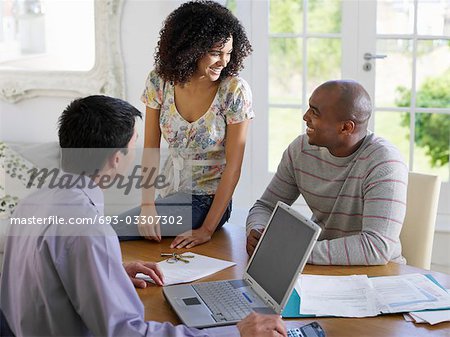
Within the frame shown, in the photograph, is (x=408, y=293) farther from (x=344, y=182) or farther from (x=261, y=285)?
(x=344, y=182)

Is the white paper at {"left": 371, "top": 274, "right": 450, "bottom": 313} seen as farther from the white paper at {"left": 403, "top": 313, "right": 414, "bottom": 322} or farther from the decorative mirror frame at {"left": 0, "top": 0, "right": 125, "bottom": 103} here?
the decorative mirror frame at {"left": 0, "top": 0, "right": 125, "bottom": 103}

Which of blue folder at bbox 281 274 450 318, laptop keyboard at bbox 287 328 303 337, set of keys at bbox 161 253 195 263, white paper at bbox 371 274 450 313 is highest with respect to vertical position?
set of keys at bbox 161 253 195 263

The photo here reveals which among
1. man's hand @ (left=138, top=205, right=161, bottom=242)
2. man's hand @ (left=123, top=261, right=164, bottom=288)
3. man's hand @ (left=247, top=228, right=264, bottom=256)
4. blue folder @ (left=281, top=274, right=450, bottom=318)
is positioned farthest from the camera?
man's hand @ (left=138, top=205, right=161, bottom=242)

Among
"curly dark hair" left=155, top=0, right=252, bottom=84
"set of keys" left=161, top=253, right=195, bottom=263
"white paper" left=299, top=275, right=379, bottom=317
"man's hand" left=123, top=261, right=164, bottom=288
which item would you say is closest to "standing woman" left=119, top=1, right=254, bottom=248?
"curly dark hair" left=155, top=0, right=252, bottom=84

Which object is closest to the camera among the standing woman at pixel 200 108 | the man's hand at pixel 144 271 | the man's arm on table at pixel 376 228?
Answer: the man's hand at pixel 144 271

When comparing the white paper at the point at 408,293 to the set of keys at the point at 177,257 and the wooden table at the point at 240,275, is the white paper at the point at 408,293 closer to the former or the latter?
the wooden table at the point at 240,275

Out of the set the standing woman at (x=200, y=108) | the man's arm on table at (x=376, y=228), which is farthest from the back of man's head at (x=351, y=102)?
the standing woman at (x=200, y=108)

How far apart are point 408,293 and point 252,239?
1.68 feet

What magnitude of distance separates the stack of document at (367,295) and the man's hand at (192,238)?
1.43 ft

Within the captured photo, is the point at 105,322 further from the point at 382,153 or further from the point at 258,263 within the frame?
the point at 382,153

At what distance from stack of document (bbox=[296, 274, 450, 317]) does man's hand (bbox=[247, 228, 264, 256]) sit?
0.80 ft

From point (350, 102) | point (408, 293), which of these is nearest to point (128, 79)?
point (350, 102)

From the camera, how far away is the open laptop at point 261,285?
1.58 metres

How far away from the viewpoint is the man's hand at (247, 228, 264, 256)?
6.75 ft
